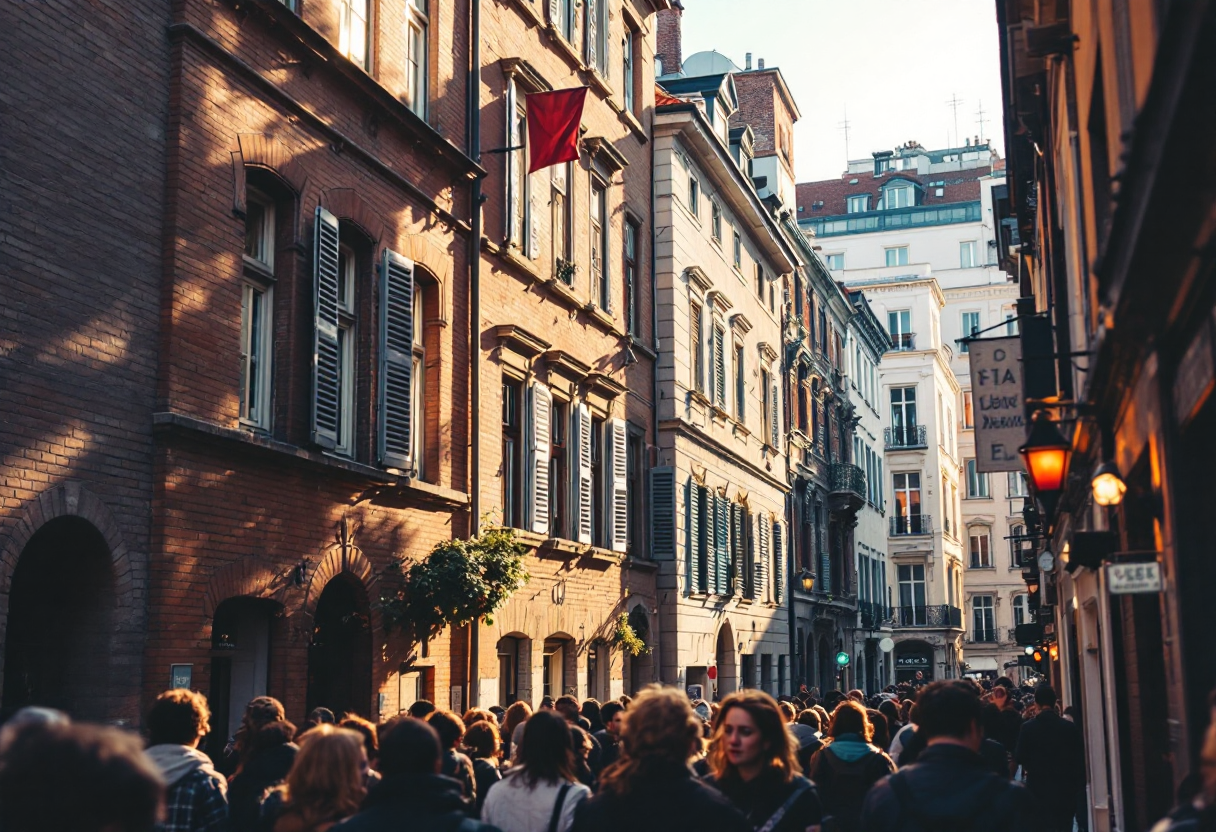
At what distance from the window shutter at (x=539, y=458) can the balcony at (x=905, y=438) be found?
4908cm

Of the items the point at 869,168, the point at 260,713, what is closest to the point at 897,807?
the point at 260,713

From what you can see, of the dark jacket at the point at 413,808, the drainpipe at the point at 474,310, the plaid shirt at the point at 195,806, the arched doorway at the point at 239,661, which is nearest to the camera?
the dark jacket at the point at 413,808

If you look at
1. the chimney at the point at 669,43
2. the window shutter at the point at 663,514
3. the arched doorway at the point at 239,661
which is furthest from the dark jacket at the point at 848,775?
the chimney at the point at 669,43

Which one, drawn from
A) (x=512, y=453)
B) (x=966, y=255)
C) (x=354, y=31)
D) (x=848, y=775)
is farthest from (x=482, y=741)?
(x=966, y=255)

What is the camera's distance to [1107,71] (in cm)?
916

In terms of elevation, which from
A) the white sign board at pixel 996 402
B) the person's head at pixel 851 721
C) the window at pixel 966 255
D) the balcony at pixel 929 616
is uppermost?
the window at pixel 966 255

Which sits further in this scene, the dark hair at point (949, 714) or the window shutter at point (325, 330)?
the window shutter at point (325, 330)

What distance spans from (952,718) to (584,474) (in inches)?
672

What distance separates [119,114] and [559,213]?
11.2 m

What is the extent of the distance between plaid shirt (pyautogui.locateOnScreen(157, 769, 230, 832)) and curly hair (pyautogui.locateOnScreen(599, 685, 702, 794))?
2.12 metres

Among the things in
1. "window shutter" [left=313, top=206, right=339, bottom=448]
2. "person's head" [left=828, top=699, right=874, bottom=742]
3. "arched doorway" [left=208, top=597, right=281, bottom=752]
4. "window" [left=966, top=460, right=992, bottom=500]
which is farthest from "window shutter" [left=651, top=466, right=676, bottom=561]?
"window" [left=966, top=460, right=992, bottom=500]

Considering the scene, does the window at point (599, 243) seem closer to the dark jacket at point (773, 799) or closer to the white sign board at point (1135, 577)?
the white sign board at point (1135, 577)

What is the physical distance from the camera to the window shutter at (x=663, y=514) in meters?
27.0

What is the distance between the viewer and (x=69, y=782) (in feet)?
9.71
